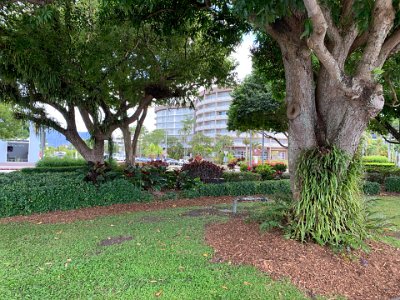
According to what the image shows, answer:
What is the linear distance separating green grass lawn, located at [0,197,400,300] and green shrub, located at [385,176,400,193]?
27.4 ft

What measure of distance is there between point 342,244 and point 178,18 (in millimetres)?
4889

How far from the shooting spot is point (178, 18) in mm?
5809

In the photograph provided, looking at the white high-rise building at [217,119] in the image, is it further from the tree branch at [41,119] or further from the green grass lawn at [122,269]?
the green grass lawn at [122,269]

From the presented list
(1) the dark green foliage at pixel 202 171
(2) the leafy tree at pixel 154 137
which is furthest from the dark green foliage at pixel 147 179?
(2) the leafy tree at pixel 154 137

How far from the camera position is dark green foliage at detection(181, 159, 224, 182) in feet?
33.1

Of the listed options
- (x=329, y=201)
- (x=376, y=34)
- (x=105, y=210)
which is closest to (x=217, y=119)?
(x=105, y=210)

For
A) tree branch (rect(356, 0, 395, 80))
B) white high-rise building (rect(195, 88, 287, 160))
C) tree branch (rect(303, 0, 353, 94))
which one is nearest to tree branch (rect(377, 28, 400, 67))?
tree branch (rect(356, 0, 395, 80))

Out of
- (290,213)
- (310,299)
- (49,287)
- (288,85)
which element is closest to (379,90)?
(288,85)

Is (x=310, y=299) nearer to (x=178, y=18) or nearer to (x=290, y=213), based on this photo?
Answer: (x=290, y=213)

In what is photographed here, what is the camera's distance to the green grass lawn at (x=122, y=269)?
2.96 m

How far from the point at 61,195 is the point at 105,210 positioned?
1092 mm

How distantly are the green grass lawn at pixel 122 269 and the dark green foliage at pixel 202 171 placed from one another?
16.6ft

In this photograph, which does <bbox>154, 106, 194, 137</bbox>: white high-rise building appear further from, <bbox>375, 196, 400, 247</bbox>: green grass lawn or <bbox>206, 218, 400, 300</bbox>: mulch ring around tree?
<bbox>206, 218, 400, 300</bbox>: mulch ring around tree

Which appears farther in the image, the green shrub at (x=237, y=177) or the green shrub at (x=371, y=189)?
the green shrub at (x=237, y=177)
